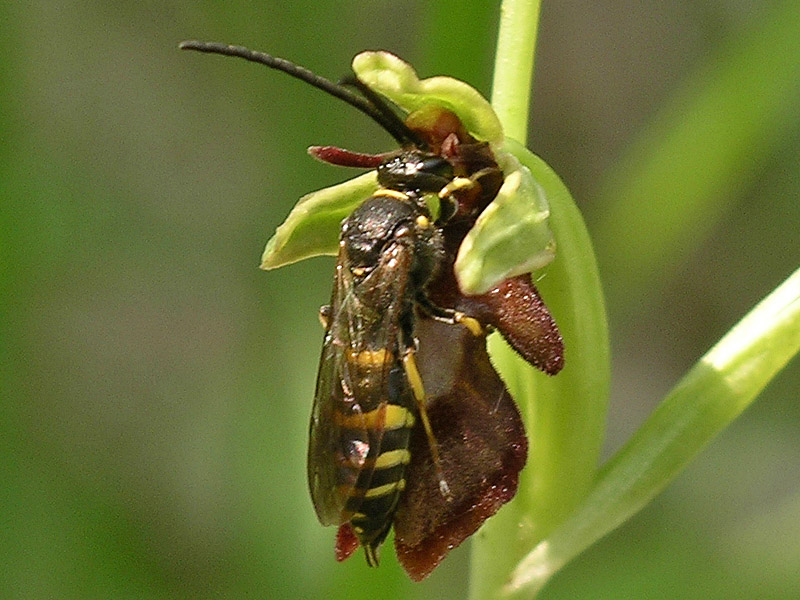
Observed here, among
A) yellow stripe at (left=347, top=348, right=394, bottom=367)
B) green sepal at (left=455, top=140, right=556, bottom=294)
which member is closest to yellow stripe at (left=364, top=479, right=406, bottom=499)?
yellow stripe at (left=347, top=348, right=394, bottom=367)

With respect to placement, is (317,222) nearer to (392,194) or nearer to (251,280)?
(392,194)

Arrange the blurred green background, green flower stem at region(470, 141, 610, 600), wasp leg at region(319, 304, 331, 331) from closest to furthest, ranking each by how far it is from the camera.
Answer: green flower stem at region(470, 141, 610, 600) < wasp leg at region(319, 304, 331, 331) < the blurred green background

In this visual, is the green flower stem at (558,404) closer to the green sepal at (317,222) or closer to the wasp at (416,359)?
the wasp at (416,359)

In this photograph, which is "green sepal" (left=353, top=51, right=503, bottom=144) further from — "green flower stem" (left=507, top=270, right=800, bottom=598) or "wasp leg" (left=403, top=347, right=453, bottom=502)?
"green flower stem" (left=507, top=270, right=800, bottom=598)

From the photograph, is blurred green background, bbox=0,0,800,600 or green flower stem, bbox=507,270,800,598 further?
blurred green background, bbox=0,0,800,600

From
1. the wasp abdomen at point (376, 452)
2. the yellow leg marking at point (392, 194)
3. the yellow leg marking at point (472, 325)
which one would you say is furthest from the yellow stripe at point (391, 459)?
the yellow leg marking at point (392, 194)

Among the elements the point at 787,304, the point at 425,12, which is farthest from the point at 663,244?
the point at 787,304
